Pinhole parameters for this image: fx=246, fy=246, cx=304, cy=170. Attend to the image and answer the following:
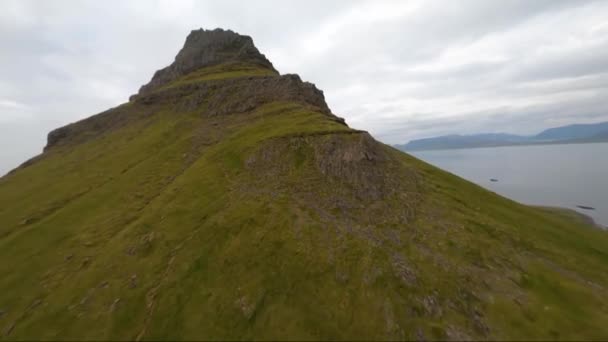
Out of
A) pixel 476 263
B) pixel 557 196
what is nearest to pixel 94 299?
pixel 476 263

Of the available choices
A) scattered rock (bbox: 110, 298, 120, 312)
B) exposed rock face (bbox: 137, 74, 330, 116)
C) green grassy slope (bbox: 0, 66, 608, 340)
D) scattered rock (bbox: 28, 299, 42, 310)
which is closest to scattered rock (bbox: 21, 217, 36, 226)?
green grassy slope (bbox: 0, 66, 608, 340)

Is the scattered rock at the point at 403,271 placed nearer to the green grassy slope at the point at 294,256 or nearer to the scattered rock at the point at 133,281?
the green grassy slope at the point at 294,256

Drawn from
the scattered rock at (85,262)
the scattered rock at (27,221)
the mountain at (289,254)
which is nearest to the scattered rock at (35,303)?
the mountain at (289,254)

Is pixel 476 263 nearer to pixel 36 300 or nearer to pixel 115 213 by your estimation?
pixel 36 300

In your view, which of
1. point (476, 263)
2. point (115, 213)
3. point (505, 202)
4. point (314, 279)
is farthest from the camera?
point (505, 202)

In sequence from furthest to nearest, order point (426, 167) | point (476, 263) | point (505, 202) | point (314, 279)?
point (426, 167)
point (505, 202)
point (476, 263)
point (314, 279)

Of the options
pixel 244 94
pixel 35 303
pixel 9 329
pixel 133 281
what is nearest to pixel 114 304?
pixel 133 281

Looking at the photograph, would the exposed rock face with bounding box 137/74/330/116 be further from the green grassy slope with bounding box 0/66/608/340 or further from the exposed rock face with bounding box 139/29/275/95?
the exposed rock face with bounding box 139/29/275/95

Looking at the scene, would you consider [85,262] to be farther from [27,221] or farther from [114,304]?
[27,221]

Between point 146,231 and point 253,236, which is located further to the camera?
point 146,231
